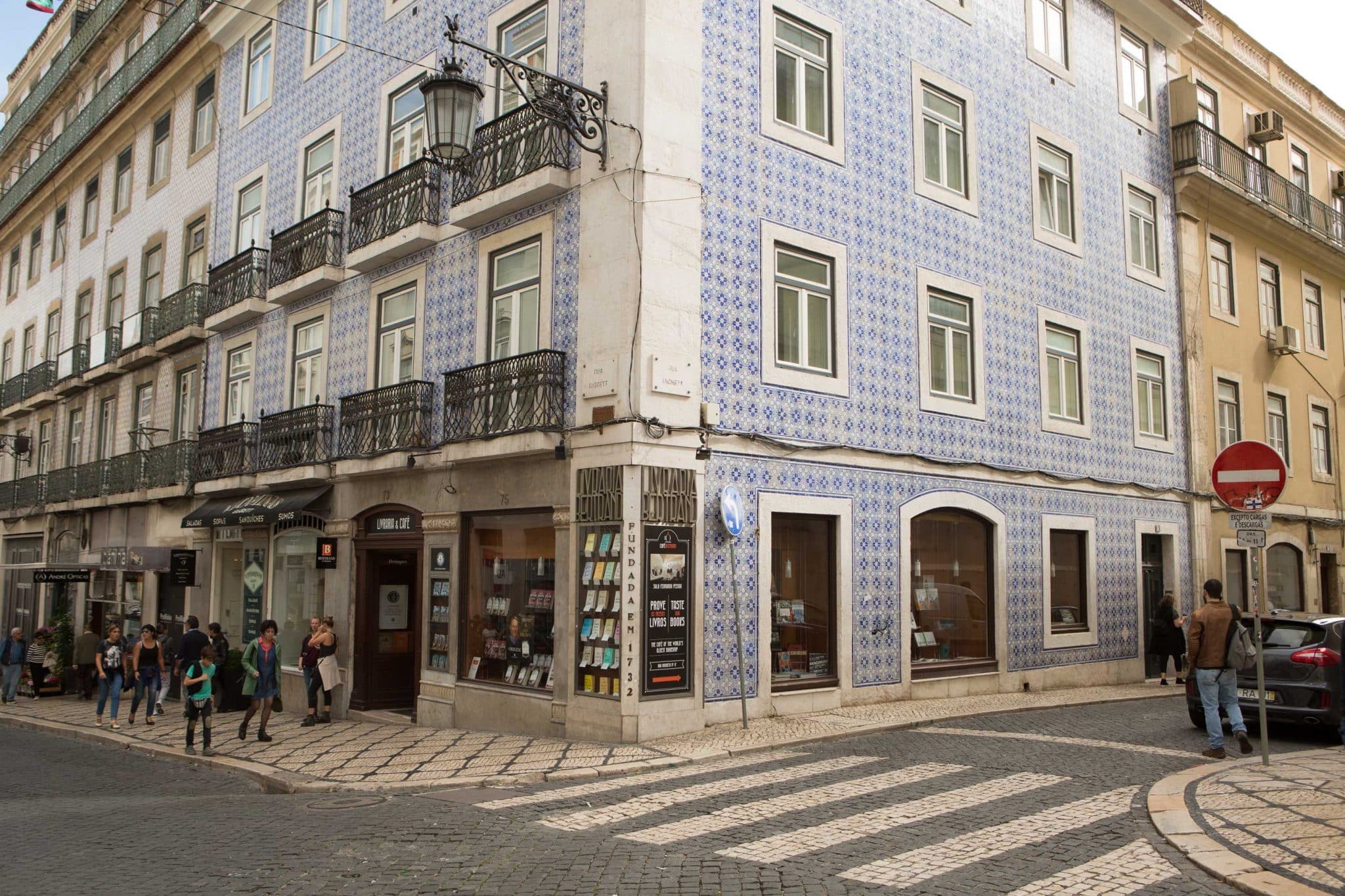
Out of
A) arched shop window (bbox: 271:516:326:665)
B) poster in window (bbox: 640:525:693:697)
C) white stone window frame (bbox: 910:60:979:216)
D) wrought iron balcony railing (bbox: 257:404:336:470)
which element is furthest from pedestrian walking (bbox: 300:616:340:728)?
white stone window frame (bbox: 910:60:979:216)

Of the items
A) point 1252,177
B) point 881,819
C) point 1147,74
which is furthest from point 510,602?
point 1252,177

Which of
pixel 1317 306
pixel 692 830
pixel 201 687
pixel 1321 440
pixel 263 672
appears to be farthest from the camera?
pixel 1317 306

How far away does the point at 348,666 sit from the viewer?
631 inches

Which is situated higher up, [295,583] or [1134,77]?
[1134,77]

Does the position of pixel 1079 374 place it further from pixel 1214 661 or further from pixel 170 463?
pixel 170 463

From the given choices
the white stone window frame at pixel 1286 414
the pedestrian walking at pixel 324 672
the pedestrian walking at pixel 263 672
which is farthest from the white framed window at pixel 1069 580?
the pedestrian walking at pixel 263 672

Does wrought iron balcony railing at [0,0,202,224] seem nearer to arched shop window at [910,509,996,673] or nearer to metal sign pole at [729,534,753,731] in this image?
metal sign pole at [729,534,753,731]

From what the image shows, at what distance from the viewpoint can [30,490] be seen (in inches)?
1129

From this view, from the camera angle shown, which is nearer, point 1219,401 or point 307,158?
point 307,158

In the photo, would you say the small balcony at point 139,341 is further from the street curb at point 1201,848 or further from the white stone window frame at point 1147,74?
the street curb at point 1201,848

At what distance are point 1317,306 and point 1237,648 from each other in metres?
18.6

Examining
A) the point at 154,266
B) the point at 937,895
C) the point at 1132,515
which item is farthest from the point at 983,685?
the point at 154,266

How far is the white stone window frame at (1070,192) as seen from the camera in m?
17.5

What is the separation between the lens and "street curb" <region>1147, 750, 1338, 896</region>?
5.72 meters
